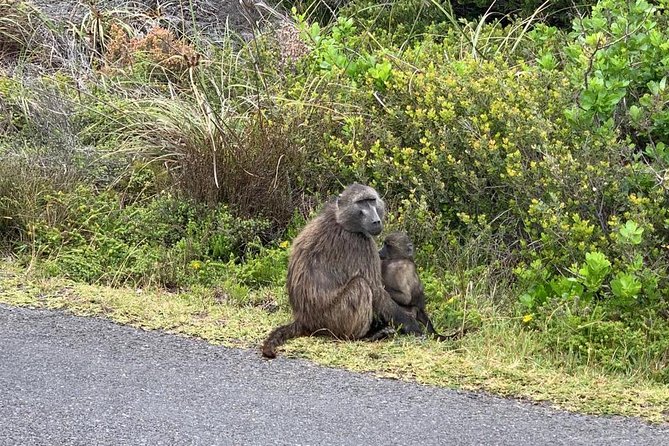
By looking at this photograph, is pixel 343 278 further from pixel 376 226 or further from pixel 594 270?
pixel 594 270

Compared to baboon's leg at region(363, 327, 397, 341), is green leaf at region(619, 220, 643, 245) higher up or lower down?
higher up

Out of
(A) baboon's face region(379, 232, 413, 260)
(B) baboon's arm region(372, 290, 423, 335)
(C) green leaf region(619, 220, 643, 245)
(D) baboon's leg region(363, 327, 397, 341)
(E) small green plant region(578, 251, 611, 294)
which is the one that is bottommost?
(D) baboon's leg region(363, 327, 397, 341)

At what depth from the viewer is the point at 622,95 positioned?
7320 millimetres

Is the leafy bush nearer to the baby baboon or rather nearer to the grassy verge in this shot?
the grassy verge

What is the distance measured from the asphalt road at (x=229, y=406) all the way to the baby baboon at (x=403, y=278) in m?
1.09

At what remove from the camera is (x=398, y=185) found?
330 inches

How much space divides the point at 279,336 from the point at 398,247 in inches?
42.4

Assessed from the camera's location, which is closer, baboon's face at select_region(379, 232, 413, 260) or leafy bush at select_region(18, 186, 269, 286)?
baboon's face at select_region(379, 232, 413, 260)

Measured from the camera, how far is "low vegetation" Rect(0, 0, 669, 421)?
650 centimetres

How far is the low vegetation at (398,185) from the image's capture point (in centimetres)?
650

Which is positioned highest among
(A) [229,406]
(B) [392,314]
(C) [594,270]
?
(C) [594,270]

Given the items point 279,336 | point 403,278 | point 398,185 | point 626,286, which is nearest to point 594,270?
point 626,286

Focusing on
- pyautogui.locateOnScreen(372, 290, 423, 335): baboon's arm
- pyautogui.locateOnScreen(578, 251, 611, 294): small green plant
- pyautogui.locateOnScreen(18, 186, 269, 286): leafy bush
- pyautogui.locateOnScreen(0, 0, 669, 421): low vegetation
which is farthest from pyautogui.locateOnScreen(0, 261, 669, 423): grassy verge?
pyautogui.locateOnScreen(578, 251, 611, 294): small green plant

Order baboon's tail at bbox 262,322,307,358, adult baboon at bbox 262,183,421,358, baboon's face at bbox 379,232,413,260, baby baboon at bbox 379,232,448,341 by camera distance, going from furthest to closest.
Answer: baboon's face at bbox 379,232,413,260, baby baboon at bbox 379,232,448,341, adult baboon at bbox 262,183,421,358, baboon's tail at bbox 262,322,307,358
